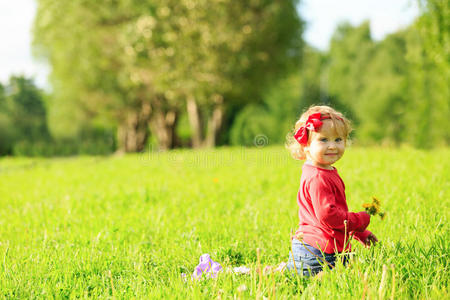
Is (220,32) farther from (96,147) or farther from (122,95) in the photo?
(96,147)

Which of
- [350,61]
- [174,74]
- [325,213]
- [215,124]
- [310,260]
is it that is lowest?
[310,260]

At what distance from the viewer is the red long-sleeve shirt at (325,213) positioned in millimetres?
2559

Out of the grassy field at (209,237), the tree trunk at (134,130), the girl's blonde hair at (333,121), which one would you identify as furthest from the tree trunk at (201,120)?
the girl's blonde hair at (333,121)

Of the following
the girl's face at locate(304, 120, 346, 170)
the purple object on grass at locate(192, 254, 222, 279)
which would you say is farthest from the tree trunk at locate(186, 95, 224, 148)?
the girl's face at locate(304, 120, 346, 170)

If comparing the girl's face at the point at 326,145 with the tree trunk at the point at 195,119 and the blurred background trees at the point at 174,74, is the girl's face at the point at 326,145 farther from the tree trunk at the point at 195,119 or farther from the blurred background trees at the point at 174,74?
the tree trunk at the point at 195,119

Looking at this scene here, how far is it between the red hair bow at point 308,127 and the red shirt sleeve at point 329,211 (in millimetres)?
297

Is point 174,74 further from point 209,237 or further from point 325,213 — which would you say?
point 325,213

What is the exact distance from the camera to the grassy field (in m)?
2.39

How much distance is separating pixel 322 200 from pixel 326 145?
0.38 m

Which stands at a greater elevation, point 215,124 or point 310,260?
point 215,124

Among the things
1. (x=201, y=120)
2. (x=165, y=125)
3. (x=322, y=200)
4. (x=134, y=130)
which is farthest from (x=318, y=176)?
(x=134, y=130)

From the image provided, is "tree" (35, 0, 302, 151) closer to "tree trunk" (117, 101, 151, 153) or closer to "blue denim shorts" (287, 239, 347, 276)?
"tree trunk" (117, 101, 151, 153)

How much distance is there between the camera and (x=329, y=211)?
2535mm

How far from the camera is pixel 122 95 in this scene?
24500 millimetres
